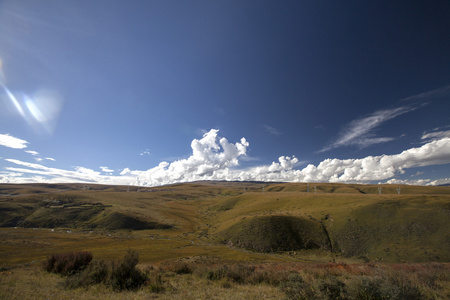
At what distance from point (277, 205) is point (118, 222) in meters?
67.2

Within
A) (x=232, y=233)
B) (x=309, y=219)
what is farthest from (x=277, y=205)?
(x=232, y=233)

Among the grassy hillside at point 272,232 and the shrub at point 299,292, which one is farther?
the grassy hillside at point 272,232

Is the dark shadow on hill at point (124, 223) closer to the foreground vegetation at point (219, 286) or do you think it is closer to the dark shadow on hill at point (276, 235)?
the dark shadow on hill at point (276, 235)

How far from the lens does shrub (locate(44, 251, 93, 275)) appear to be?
52.0 feet

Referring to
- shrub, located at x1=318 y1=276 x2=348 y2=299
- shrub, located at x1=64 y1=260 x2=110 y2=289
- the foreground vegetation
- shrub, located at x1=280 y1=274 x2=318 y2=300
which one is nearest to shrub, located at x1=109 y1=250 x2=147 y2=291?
the foreground vegetation

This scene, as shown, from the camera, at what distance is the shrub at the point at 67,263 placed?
1586 centimetres

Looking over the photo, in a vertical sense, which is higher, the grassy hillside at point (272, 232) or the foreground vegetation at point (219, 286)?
the foreground vegetation at point (219, 286)

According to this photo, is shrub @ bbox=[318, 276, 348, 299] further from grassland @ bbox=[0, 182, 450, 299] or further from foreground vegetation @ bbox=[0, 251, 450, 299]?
grassland @ bbox=[0, 182, 450, 299]

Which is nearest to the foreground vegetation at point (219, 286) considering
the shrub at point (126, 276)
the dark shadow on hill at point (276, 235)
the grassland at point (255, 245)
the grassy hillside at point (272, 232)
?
the shrub at point (126, 276)

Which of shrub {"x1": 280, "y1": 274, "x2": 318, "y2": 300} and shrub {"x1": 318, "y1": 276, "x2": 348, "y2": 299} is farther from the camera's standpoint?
shrub {"x1": 280, "y1": 274, "x2": 318, "y2": 300}

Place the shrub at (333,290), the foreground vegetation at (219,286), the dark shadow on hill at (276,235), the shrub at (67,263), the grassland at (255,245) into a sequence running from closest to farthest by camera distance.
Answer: the shrub at (333,290) → the foreground vegetation at (219,286) → the grassland at (255,245) → the shrub at (67,263) → the dark shadow on hill at (276,235)

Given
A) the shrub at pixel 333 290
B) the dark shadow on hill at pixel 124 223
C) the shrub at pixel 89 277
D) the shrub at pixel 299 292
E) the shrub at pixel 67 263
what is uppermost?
the shrub at pixel 333 290

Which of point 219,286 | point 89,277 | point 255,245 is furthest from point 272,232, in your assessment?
point 89,277

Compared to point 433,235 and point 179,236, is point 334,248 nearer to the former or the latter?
point 433,235
